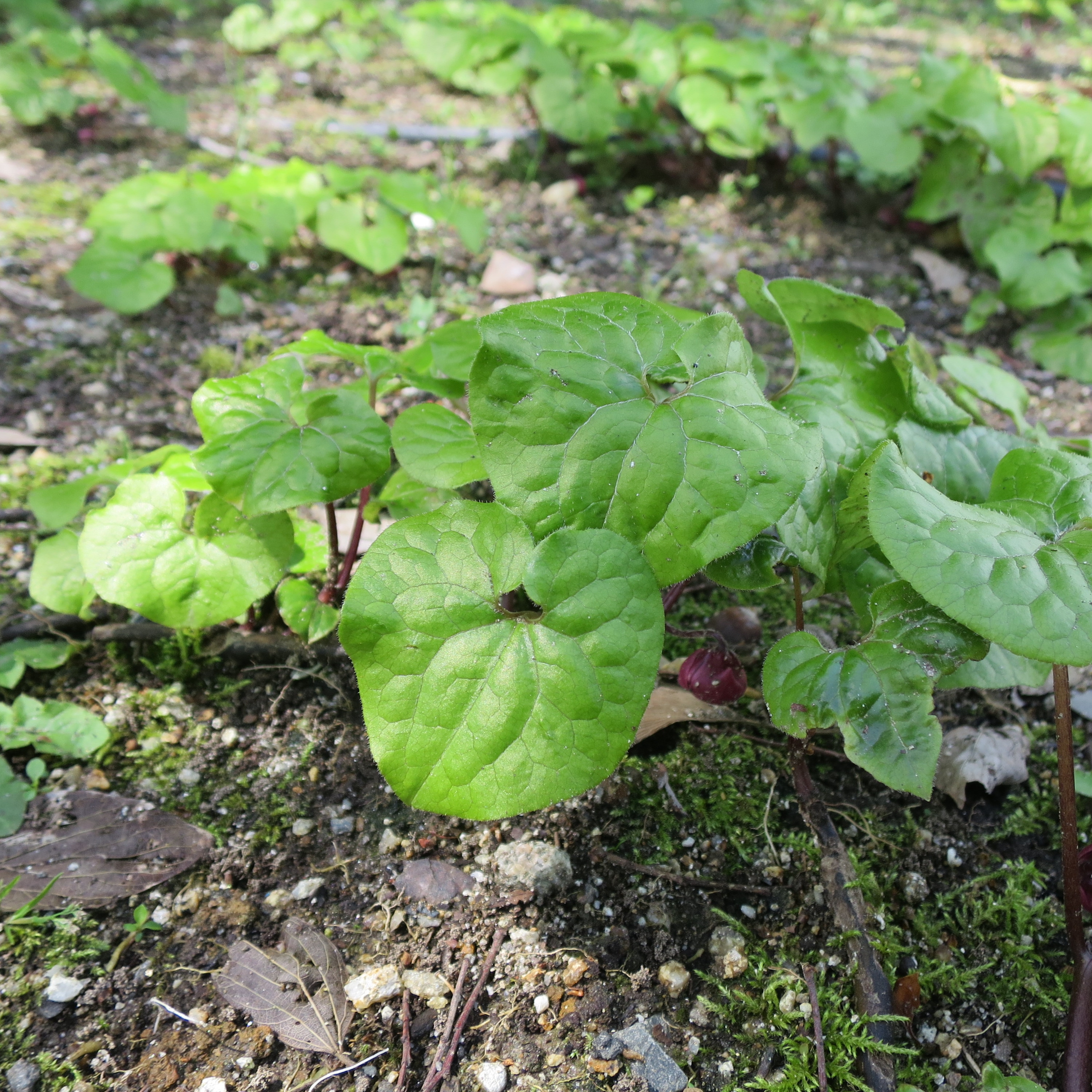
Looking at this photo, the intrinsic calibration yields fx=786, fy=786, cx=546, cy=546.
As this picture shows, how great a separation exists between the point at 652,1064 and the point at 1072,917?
888 millimetres

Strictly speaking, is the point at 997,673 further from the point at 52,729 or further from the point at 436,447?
the point at 52,729

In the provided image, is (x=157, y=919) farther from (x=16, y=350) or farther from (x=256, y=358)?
(x=16, y=350)

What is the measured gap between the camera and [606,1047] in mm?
1479

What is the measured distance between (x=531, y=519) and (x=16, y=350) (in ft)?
8.62

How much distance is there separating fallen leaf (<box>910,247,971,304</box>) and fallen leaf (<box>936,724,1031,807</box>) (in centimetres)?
249

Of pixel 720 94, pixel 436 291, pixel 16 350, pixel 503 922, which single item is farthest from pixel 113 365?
pixel 720 94

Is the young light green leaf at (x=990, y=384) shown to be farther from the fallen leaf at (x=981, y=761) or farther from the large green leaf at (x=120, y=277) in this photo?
the large green leaf at (x=120, y=277)

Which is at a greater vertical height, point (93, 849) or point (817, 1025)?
point (817, 1025)

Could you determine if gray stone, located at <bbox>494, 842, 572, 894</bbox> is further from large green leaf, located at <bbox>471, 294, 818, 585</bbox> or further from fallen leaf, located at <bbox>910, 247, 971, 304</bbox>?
fallen leaf, located at <bbox>910, 247, 971, 304</bbox>

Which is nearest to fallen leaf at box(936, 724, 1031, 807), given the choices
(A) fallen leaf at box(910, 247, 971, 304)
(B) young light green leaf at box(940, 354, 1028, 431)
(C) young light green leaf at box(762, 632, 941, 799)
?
(C) young light green leaf at box(762, 632, 941, 799)

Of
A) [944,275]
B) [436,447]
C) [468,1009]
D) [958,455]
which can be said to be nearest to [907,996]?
[468,1009]

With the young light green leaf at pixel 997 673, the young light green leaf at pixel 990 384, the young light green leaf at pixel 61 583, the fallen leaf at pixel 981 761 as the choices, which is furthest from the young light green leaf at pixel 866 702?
the young light green leaf at pixel 61 583

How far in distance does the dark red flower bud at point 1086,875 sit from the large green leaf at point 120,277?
3.37 meters

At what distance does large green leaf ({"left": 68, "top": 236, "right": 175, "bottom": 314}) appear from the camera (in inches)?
118
